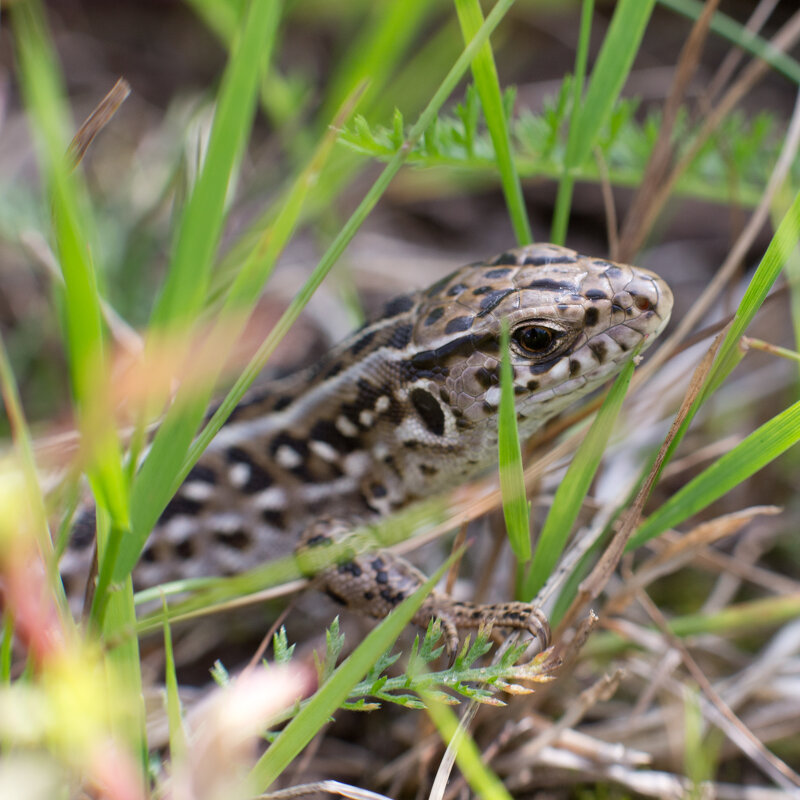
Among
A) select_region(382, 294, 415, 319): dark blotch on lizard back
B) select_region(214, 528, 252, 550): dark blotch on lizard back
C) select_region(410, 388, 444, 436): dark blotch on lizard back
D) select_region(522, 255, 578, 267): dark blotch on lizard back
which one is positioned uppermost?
select_region(522, 255, 578, 267): dark blotch on lizard back

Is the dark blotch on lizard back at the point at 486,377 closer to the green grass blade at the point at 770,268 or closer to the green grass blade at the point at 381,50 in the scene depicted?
the green grass blade at the point at 770,268

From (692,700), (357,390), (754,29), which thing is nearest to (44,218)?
(357,390)

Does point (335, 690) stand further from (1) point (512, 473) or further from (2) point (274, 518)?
(2) point (274, 518)

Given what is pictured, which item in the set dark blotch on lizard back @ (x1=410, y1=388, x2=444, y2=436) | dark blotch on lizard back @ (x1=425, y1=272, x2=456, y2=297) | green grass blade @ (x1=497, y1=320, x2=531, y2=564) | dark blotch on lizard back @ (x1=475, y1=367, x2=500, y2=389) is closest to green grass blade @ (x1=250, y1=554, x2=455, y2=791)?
green grass blade @ (x1=497, y1=320, x2=531, y2=564)

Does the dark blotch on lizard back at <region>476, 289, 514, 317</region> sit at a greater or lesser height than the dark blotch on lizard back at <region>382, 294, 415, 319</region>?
greater

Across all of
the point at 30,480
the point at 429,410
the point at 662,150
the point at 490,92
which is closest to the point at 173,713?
the point at 30,480

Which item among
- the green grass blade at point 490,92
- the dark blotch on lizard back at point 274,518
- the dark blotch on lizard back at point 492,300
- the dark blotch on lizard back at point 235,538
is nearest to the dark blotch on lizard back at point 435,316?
the dark blotch on lizard back at point 492,300

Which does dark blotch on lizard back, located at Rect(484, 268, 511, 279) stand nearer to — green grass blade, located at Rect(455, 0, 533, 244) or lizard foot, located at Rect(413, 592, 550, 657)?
green grass blade, located at Rect(455, 0, 533, 244)

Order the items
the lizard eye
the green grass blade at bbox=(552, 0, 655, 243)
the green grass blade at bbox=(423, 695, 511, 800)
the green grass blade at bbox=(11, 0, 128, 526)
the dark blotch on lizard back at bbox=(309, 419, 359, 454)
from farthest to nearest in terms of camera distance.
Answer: the dark blotch on lizard back at bbox=(309, 419, 359, 454)
the lizard eye
the green grass blade at bbox=(552, 0, 655, 243)
the green grass blade at bbox=(423, 695, 511, 800)
the green grass blade at bbox=(11, 0, 128, 526)
